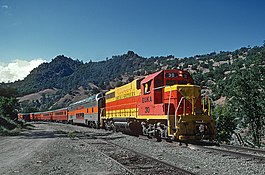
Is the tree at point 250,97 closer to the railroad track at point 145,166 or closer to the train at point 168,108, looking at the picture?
the train at point 168,108

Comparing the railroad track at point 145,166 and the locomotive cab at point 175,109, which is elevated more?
A: the locomotive cab at point 175,109

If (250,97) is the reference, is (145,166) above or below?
below

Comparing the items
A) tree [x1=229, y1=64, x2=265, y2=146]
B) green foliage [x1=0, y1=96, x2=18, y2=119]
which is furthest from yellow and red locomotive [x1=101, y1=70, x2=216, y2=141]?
green foliage [x1=0, y1=96, x2=18, y2=119]

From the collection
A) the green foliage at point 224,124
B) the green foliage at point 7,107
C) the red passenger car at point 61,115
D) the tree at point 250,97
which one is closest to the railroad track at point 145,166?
the green foliage at point 224,124

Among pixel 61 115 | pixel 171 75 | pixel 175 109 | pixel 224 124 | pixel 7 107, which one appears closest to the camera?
pixel 175 109

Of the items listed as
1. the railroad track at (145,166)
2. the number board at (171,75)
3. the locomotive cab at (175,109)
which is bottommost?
the railroad track at (145,166)

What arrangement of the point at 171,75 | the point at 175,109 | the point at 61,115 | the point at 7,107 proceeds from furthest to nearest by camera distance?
the point at 61,115, the point at 7,107, the point at 171,75, the point at 175,109

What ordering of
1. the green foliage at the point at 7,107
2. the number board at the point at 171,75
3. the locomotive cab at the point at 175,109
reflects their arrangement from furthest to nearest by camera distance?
the green foliage at the point at 7,107, the number board at the point at 171,75, the locomotive cab at the point at 175,109

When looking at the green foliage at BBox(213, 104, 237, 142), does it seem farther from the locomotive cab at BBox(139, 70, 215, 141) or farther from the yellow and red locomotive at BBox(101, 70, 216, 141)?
the locomotive cab at BBox(139, 70, 215, 141)

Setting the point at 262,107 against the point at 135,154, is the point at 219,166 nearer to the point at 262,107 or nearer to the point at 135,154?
the point at 135,154

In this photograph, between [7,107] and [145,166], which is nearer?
[145,166]

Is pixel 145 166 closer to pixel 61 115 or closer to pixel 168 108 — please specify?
pixel 168 108

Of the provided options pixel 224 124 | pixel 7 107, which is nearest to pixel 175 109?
pixel 224 124

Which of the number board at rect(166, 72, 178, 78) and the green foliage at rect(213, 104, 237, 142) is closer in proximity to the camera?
the number board at rect(166, 72, 178, 78)
